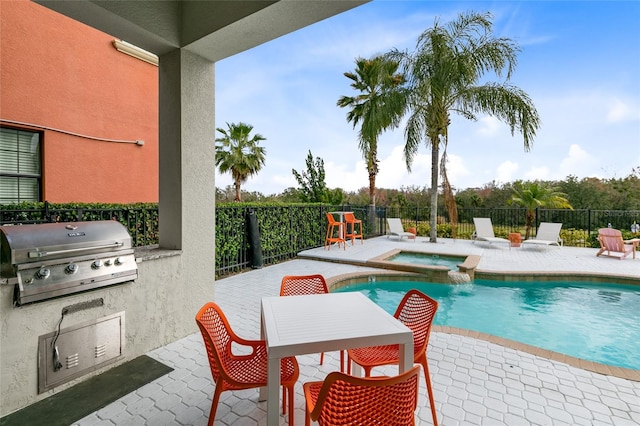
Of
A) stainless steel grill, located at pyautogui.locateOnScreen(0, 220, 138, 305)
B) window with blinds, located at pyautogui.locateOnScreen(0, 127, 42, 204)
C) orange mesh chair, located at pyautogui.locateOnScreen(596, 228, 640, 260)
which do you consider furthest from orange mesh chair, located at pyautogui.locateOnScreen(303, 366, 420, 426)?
orange mesh chair, located at pyautogui.locateOnScreen(596, 228, 640, 260)

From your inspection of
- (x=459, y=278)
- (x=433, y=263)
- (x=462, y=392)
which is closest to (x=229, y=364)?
(x=462, y=392)

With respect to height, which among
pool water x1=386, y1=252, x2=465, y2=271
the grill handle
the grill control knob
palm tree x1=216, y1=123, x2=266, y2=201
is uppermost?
palm tree x1=216, y1=123, x2=266, y2=201

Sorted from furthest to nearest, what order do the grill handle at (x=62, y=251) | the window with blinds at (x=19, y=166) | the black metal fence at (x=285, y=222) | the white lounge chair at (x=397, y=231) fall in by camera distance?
the white lounge chair at (x=397, y=231) < the window with blinds at (x=19, y=166) < the black metal fence at (x=285, y=222) < the grill handle at (x=62, y=251)

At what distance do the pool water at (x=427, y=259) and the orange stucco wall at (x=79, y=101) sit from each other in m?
7.26

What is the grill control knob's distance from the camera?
7.13 feet

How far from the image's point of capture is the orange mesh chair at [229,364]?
5.68 ft

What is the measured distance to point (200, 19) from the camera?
119 inches

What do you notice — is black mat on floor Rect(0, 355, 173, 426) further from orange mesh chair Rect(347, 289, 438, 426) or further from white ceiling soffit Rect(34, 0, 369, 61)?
white ceiling soffit Rect(34, 0, 369, 61)

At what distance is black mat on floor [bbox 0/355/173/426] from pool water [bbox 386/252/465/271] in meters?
6.65

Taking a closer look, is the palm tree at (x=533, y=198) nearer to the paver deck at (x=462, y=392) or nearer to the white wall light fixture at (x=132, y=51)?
the paver deck at (x=462, y=392)

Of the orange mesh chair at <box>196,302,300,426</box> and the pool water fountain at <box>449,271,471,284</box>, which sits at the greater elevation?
the orange mesh chair at <box>196,302,300,426</box>

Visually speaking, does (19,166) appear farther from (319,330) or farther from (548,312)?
(548,312)

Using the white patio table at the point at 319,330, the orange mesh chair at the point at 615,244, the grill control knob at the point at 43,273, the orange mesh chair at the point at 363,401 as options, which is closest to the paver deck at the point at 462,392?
the white patio table at the point at 319,330

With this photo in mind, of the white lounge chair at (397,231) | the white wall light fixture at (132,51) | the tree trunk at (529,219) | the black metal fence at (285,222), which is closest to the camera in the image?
the black metal fence at (285,222)
